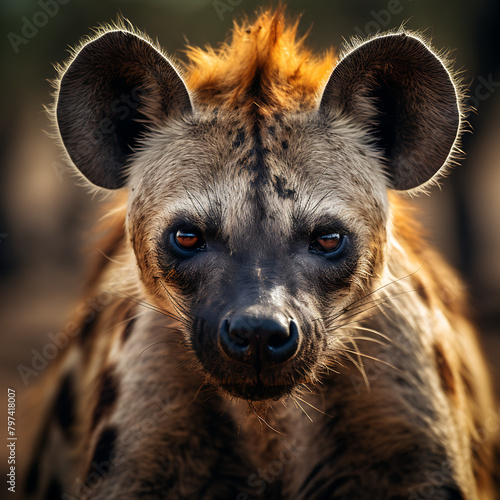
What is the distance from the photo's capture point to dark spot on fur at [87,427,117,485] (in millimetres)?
1698

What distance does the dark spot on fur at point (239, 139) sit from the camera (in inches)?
59.9

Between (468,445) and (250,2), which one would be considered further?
(250,2)

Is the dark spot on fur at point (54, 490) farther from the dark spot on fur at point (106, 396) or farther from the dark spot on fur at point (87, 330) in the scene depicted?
the dark spot on fur at point (87, 330)

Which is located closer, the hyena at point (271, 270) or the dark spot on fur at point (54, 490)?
the hyena at point (271, 270)

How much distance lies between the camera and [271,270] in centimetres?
139

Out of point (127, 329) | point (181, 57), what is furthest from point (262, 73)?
point (181, 57)

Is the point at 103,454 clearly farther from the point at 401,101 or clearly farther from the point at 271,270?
the point at 401,101

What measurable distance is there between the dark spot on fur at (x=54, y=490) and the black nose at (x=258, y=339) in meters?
1.10

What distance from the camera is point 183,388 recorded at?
1756mm

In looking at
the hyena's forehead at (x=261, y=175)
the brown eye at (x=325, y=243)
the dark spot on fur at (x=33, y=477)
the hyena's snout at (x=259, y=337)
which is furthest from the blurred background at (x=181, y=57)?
the hyena's snout at (x=259, y=337)

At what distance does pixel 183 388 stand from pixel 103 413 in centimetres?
29

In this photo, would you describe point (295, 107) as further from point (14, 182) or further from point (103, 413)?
point (14, 182)

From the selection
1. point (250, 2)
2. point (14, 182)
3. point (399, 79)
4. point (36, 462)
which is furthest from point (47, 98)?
point (399, 79)

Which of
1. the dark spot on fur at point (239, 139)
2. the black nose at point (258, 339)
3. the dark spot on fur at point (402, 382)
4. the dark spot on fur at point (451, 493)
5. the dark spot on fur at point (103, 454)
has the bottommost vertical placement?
the dark spot on fur at point (103, 454)
